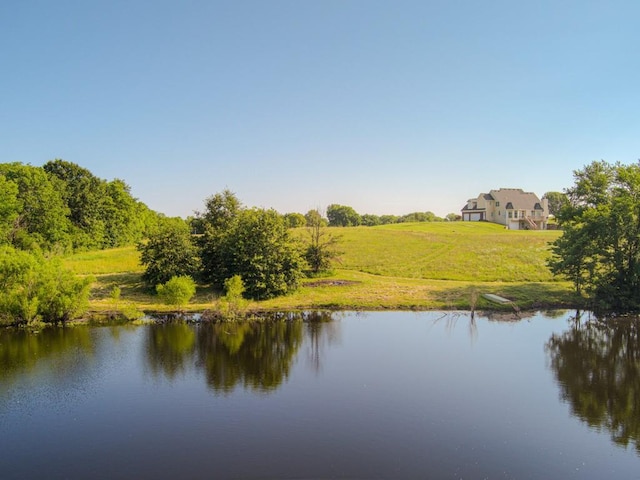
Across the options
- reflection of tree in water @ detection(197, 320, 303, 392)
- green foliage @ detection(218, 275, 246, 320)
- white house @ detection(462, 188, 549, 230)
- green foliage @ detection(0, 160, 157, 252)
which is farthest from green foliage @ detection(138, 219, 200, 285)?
white house @ detection(462, 188, 549, 230)

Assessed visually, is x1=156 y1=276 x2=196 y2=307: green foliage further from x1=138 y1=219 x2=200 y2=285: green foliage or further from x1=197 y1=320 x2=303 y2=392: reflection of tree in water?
x1=138 y1=219 x2=200 y2=285: green foliage

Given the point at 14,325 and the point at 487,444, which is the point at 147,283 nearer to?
the point at 14,325

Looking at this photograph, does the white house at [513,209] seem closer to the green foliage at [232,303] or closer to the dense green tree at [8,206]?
the green foliage at [232,303]

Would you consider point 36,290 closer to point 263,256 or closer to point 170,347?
point 170,347

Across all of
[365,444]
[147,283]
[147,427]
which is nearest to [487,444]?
[365,444]

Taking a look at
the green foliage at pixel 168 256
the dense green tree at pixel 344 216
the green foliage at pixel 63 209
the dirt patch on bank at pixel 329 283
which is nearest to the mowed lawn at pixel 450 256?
the dirt patch on bank at pixel 329 283

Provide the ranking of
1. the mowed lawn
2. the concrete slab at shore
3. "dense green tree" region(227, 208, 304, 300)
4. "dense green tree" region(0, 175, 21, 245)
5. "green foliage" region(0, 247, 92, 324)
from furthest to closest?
"dense green tree" region(0, 175, 21, 245) → the mowed lawn → "dense green tree" region(227, 208, 304, 300) → the concrete slab at shore → "green foliage" region(0, 247, 92, 324)
